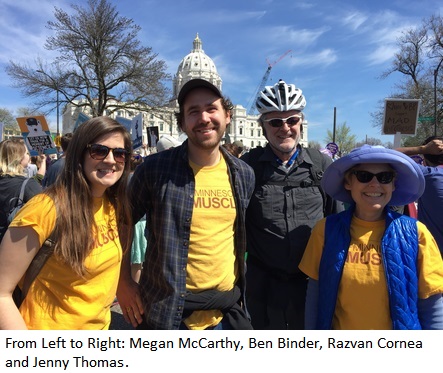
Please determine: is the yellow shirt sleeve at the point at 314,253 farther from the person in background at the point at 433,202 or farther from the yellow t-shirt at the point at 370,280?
the person in background at the point at 433,202

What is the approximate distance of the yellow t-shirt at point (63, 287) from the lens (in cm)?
168

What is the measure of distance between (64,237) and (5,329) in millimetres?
486

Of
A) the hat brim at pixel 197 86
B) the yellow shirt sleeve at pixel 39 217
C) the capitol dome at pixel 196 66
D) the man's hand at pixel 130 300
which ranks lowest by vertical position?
the man's hand at pixel 130 300

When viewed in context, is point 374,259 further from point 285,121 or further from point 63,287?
point 63,287

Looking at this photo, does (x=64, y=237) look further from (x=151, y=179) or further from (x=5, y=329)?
(x=151, y=179)

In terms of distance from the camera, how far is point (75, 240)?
1739mm

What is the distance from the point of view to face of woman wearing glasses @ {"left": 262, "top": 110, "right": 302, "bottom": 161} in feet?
8.78

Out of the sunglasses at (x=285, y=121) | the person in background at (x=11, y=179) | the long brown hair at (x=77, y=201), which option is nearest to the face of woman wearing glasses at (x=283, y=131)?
the sunglasses at (x=285, y=121)

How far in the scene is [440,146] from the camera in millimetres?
3662

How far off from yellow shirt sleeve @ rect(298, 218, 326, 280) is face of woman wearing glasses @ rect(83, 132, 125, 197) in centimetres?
127

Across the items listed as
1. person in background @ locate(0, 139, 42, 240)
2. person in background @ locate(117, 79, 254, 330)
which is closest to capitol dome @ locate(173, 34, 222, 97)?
person in background @ locate(0, 139, 42, 240)

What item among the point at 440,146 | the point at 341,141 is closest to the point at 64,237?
the point at 440,146

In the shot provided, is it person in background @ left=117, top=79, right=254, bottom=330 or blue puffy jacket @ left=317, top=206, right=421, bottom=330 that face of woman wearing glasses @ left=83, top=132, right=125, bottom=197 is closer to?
person in background @ left=117, top=79, right=254, bottom=330

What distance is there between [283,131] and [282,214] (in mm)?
658
